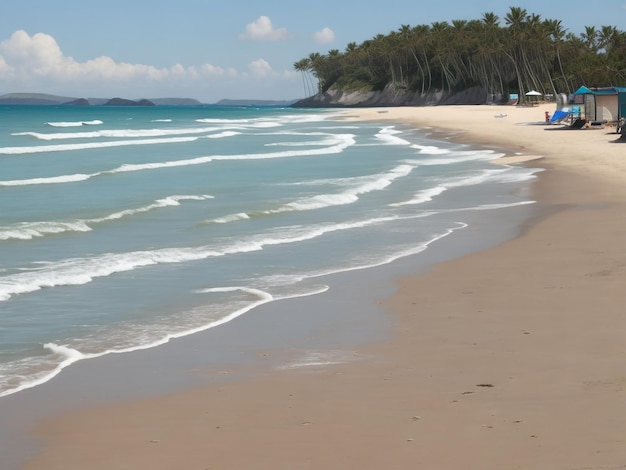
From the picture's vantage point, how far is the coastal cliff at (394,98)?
438 feet

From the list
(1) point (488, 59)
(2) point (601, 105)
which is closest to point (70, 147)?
(2) point (601, 105)

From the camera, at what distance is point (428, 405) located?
6137 millimetres

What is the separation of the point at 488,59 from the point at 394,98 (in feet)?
112

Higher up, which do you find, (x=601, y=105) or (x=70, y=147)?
(x=601, y=105)

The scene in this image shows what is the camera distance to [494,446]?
17.4 feet

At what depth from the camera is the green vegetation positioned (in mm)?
102688

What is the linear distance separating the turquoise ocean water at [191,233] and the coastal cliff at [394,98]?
95.8m

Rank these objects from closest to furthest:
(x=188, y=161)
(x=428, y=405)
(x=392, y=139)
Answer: (x=428, y=405) < (x=188, y=161) < (x=392, y=139)

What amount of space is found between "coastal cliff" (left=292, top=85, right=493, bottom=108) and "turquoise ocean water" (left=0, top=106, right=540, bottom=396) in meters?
95.8

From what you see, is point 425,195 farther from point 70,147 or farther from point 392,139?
point 70,147

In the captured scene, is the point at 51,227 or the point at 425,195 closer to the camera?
the point at 51,227

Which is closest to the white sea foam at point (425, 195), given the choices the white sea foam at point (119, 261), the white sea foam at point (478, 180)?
the white sea foam at point (478, 180)

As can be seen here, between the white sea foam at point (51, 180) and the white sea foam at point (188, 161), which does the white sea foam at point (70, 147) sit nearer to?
the white sea foam at point (188, 161)

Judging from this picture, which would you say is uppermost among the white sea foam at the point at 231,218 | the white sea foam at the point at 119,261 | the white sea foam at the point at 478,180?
the white sea foam at the point at 119,261
